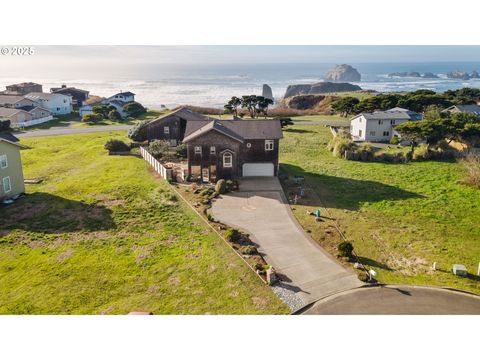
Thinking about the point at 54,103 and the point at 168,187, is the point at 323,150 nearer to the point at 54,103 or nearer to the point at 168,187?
the point at 168,187

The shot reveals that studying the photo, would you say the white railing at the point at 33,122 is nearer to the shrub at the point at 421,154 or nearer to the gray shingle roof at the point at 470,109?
the shrub at the point at 421,154

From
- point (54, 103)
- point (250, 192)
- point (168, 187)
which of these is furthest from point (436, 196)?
point (54, 103)

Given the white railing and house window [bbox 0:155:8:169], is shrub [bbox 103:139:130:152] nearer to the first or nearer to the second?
house window [bbox 0:155:8:169]

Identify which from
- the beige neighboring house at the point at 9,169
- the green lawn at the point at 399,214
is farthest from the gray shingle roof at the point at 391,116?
the beige neighboring house at the point at 9,169

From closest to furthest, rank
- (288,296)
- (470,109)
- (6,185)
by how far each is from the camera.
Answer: (288,296) → (6,185) → (470,109)

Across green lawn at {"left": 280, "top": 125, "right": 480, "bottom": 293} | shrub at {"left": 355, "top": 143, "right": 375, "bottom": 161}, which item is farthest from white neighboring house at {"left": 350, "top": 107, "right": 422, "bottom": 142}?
green lawn at {"left": 280, "top": 125, "right": 480, "bottom": 293}

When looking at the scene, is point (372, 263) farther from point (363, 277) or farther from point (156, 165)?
point (156, 165)

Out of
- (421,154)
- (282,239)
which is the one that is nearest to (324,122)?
(421,154)
